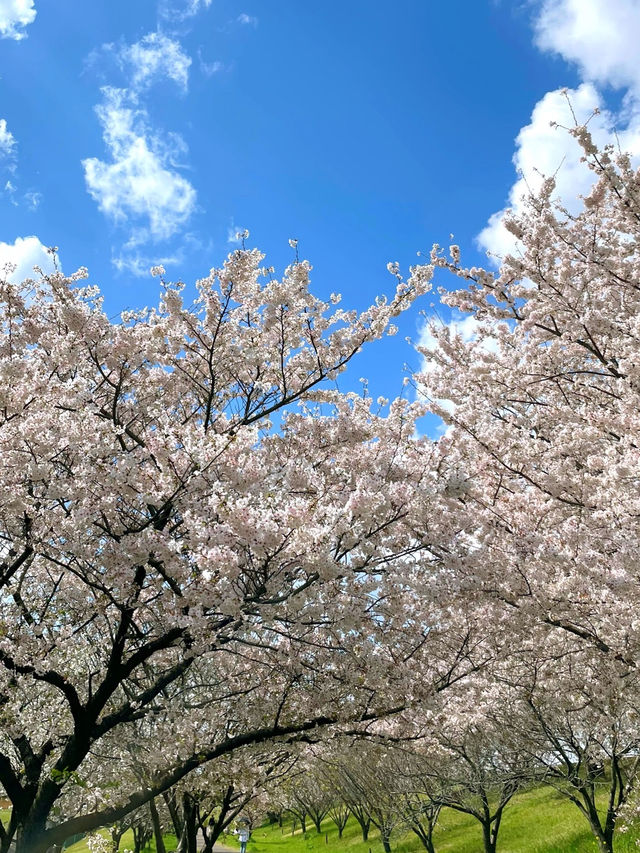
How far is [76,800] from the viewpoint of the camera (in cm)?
1270

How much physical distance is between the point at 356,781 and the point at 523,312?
23221mm

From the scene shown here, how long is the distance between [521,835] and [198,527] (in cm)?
2717

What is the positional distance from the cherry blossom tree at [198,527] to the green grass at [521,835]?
13.3m

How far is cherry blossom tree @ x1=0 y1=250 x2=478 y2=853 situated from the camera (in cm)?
579

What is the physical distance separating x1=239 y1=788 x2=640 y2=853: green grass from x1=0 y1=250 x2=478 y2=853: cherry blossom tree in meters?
13.3

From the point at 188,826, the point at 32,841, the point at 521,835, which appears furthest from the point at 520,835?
the point at 32,841

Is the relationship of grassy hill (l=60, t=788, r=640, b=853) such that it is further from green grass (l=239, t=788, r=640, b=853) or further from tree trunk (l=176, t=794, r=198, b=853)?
tree trunk (l=176, t=794, r=198, b=853)

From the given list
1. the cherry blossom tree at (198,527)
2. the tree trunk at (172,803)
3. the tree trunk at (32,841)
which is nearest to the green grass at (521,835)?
the tree trunk at (172,803)

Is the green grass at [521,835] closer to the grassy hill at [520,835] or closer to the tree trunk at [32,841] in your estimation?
the grassy hill at [520,835]

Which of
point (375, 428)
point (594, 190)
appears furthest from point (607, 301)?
point (375, 428)

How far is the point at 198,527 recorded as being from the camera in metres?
5.32

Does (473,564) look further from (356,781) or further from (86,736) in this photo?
(356,781)

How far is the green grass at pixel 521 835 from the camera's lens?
2006 cm

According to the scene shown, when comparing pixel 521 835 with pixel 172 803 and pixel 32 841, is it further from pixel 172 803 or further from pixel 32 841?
pixel 32 841
